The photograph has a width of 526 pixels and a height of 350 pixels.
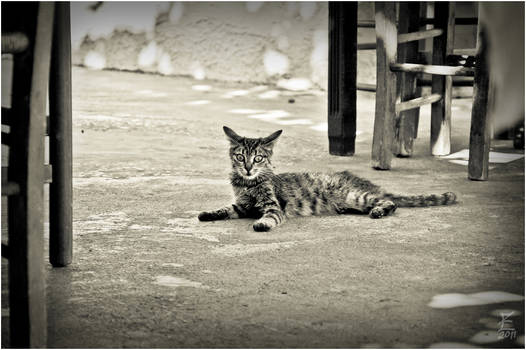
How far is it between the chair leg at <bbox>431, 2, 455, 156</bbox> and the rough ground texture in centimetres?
30

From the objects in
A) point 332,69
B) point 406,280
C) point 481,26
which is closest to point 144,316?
point 406,280

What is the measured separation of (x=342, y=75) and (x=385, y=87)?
1.85 feet

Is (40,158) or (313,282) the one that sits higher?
(40,158)

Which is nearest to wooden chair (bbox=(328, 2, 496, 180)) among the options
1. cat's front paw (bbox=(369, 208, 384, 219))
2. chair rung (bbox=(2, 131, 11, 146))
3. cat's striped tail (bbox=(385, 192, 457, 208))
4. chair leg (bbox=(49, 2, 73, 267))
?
cat's striped tail (bbox=(385, 192, 457, 208))

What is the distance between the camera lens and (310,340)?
210 centimetres

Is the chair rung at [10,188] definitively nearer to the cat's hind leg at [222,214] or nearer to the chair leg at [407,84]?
the cat's hind leg at [222,214]

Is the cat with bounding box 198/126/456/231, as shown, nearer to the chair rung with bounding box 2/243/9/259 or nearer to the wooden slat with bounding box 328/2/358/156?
the wooden slat with bounding box 328/2/358/156

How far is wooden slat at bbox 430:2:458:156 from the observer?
18.3 feet

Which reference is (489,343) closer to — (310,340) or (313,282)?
(310,340)

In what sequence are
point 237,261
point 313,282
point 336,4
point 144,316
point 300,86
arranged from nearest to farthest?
point 144,316 < point 313,282 < point 237,261 < point 336,4 < point 300,86

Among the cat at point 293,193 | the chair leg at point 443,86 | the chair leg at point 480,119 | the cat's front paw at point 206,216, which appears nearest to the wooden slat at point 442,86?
the chair leg at point 443,86

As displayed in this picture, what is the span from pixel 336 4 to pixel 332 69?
456 millimetres

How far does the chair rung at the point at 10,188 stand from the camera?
5.77ft

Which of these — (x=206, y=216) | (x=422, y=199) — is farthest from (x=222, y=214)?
(x=422, y=199)
